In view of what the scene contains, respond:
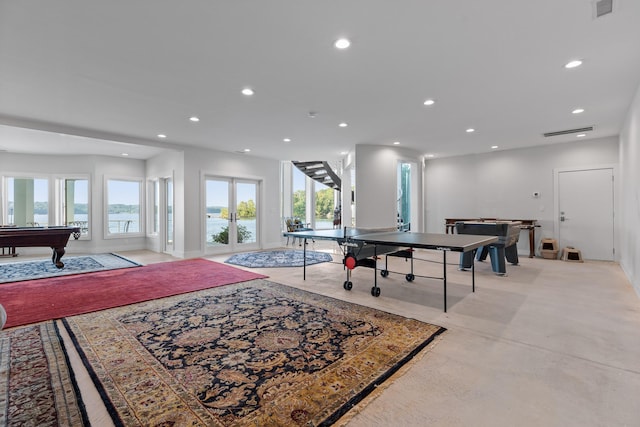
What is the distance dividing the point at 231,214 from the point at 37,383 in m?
6.44

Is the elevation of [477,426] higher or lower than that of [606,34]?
lower

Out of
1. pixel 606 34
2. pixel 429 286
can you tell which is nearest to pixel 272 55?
pixel 606 34

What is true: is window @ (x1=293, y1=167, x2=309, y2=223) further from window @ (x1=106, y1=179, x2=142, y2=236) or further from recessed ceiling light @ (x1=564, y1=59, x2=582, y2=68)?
recessed ceiling light @ (x1=564, y1=59, x2=582, y2=68)

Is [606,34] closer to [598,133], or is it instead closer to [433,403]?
[433,403]

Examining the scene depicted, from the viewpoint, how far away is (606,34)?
8.66ft

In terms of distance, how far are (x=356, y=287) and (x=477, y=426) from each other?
2.79 meters

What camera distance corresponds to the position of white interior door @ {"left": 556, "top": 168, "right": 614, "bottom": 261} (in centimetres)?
643

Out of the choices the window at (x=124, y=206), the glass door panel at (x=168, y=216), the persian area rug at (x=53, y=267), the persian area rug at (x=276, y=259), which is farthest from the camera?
the window at (x=124, y=206)

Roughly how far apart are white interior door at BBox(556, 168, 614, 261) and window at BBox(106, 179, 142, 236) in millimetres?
11285

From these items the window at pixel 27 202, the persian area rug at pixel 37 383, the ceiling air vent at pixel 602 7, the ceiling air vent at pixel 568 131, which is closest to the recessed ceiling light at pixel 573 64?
the ceiling air vent at pixel 602 7

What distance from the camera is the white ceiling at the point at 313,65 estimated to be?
2357mm

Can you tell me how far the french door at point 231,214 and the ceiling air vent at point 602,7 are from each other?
743 centimetres

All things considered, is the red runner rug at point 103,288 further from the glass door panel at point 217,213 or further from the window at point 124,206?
the window at point 124,206

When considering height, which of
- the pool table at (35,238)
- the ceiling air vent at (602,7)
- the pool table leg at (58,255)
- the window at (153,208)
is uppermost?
the ceiling air vent at (602,7)
